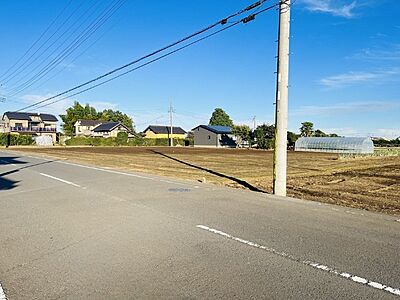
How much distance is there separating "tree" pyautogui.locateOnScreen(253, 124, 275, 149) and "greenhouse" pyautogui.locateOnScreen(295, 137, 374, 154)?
19.2 ft

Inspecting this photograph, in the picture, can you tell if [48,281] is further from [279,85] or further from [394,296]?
[279,85]

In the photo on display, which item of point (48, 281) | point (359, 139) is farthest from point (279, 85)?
point (359, 139)

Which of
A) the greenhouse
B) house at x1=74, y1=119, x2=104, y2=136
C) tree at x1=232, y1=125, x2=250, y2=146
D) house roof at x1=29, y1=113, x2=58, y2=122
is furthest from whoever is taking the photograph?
house at x1=74, y1=119, x2=104, y2=136

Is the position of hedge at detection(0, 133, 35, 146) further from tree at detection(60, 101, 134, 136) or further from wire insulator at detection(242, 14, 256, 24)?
wire insulator at detection(242, 14, 256, 24)

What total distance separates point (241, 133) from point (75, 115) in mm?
57587

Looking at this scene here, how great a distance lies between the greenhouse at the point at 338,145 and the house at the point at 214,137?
20122 millimetres

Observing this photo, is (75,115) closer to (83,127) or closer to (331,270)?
(83,127)

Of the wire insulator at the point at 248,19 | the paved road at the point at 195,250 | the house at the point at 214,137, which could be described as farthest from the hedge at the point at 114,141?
the paved road at the point at 195,250

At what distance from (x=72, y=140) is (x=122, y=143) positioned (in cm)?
1115

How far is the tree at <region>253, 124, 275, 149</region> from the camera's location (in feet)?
231

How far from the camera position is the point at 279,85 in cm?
1026

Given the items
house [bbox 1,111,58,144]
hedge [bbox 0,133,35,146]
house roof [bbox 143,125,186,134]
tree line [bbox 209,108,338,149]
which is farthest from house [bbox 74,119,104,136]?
tree line [bbox 209,108,338,149]

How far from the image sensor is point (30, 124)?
277ft

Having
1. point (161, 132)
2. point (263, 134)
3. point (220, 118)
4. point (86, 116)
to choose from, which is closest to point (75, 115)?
point (86, 116)
